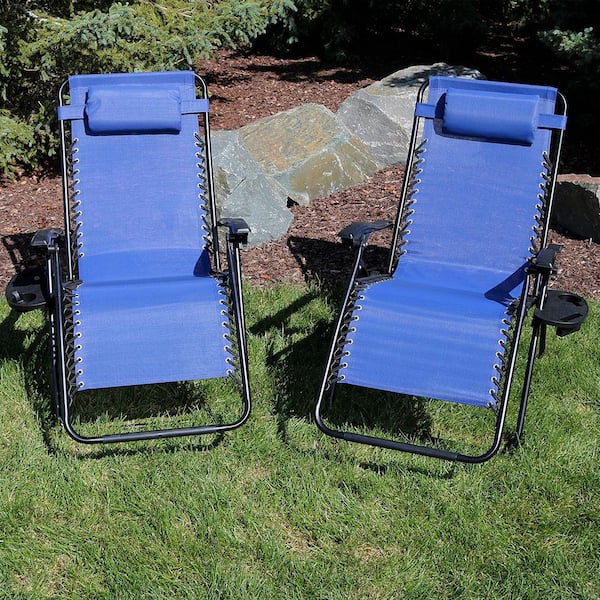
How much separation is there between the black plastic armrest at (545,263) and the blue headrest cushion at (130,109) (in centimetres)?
187

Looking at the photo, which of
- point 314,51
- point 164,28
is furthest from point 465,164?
point 314,51

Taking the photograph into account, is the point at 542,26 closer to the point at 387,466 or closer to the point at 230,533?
the point at 387,466

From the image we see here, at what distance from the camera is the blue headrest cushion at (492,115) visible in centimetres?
384

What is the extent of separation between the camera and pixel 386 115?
21.1ft

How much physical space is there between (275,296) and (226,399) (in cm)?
99

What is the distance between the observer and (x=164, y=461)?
10.6 feet

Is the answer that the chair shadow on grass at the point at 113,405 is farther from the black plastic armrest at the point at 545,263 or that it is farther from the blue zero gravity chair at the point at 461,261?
the black plastic armrest at the point at 545,263

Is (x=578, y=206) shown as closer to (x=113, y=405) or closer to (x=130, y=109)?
(x=130, y=109)

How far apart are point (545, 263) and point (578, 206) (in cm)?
208

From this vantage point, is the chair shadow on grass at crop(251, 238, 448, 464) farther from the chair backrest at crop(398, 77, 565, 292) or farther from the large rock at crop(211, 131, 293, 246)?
the large rock at crop(211, 131, 293, 246)

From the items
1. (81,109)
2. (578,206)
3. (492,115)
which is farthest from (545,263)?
(81,109)

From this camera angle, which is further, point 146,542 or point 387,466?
point 387,466

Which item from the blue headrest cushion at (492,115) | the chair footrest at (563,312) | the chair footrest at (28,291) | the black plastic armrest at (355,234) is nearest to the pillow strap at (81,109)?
the chair footrest at (28,291)

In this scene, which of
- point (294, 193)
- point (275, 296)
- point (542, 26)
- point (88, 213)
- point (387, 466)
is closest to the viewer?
point (387, 466)
